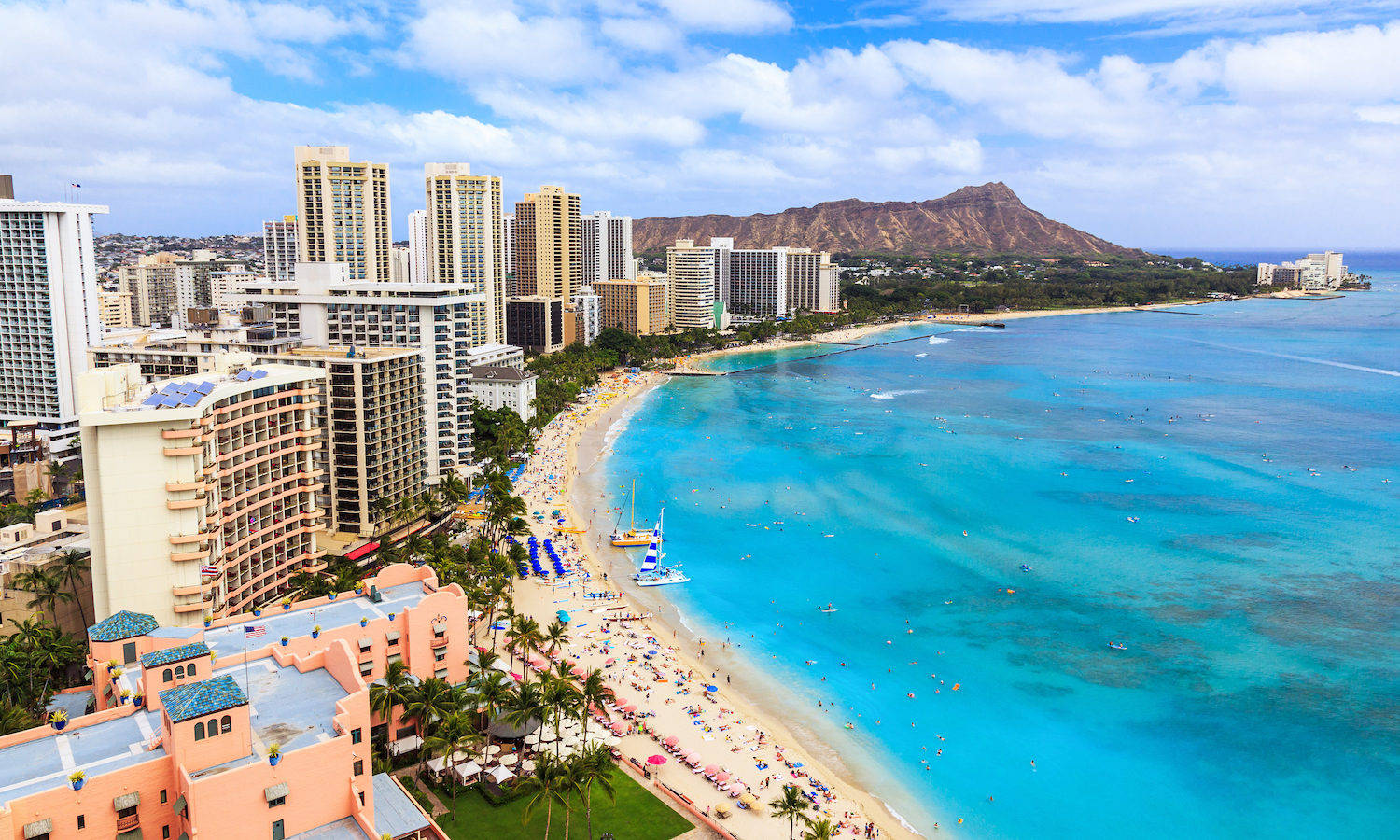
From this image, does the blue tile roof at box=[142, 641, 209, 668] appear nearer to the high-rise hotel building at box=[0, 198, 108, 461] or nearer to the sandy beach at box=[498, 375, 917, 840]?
the sandy beach at box=[498, 375, 917, 840]

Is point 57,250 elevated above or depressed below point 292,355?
above

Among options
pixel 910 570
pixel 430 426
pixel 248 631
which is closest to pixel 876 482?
pixel 910 570

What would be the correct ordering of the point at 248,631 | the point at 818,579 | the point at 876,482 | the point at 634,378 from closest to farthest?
the point at 248,631, the point at 818,579, the point at 876,482, the point at 634,378

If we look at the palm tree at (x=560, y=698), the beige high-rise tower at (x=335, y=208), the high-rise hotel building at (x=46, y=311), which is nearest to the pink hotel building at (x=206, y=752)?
the palm tree at (x=560, y=698)

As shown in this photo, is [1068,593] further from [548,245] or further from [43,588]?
[548,245]

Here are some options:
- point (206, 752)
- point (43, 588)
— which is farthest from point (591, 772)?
point (43, 588)

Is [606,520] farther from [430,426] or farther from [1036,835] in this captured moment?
[1036,835]

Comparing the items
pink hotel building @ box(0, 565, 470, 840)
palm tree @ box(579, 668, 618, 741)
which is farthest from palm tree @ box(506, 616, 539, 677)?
pink hotel building @ box(0, 565, 470, 840)

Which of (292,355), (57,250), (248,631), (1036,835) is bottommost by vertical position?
(1036,835)
